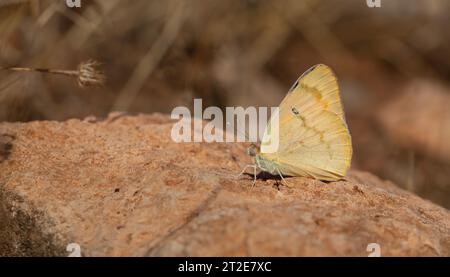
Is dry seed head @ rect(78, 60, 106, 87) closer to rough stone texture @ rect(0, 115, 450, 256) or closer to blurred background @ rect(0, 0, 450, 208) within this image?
rough stone texture @ rect(0, 115, 450, 256)

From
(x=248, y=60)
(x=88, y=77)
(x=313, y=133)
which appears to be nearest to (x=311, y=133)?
(x=313, y=133)

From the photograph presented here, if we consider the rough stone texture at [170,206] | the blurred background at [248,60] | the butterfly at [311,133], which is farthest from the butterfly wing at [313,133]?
the blurred background at [248,60]

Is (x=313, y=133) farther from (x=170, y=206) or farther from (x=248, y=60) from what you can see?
(x=248, y=60)

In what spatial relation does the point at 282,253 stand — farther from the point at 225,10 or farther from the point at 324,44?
the point at 324,44

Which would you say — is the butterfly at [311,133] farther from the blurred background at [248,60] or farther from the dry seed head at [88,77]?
the blurred background at [248,60]

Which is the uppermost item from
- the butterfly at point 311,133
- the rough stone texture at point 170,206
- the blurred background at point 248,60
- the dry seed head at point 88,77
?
the blurred background at point 248,60

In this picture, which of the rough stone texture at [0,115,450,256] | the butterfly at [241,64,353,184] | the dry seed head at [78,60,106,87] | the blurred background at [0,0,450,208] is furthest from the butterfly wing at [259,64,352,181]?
the blurred background at [0,0,450,208]
